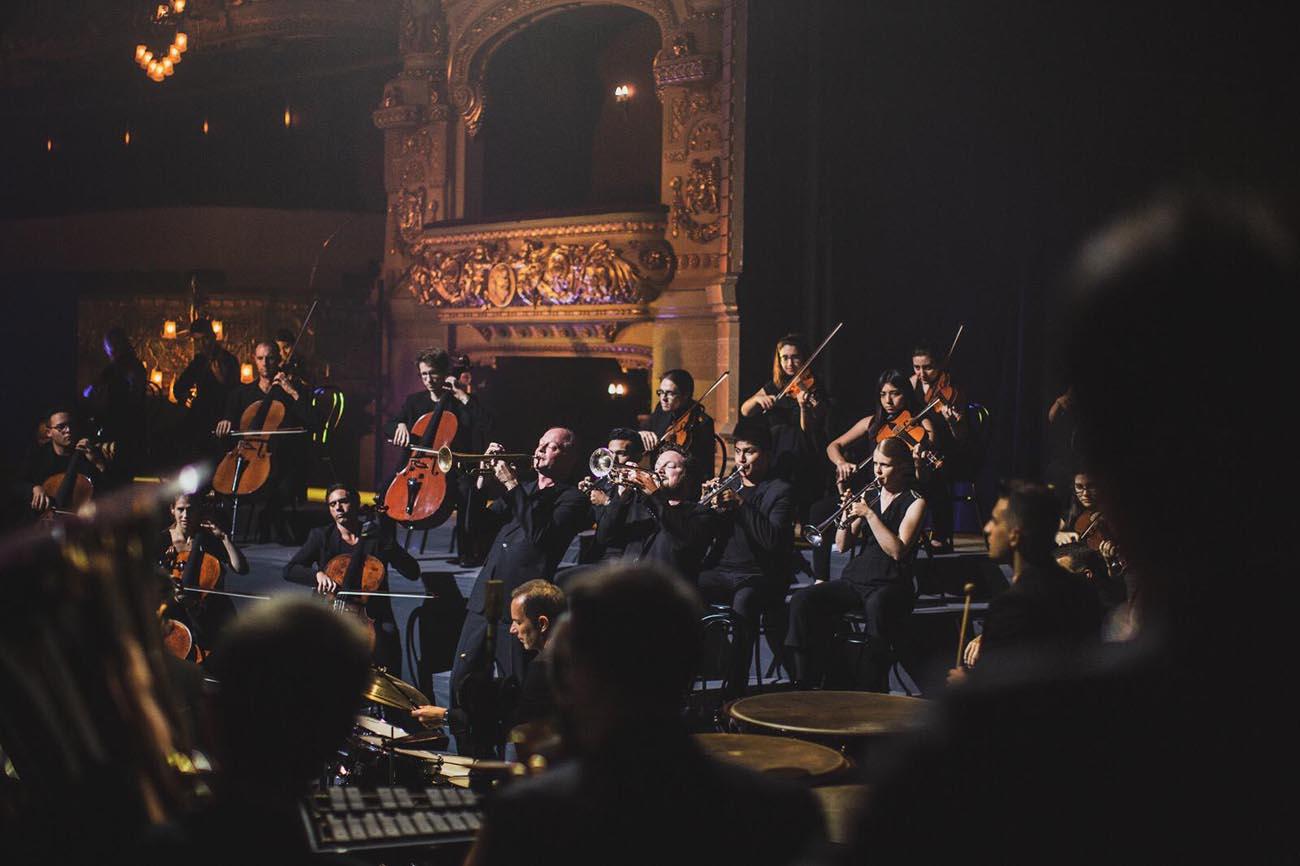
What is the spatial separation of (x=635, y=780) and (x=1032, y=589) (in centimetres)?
244

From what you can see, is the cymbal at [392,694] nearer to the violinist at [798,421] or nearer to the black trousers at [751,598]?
the black trousers at [751,598]

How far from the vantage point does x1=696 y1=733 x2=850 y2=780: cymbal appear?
11.3ft

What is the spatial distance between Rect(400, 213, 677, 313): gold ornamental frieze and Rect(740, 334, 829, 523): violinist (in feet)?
9.02

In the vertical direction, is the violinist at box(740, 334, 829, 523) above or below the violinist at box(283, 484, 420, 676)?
above

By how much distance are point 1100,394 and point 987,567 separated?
731 centimetres

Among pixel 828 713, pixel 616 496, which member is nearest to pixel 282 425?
pixel 616 496

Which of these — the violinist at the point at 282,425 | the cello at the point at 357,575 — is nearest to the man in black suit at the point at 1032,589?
the cello at the point at 357,575

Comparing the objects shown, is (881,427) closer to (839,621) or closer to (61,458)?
(839,621)

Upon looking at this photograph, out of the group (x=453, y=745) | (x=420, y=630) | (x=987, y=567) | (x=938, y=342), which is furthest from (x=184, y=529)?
(x=938, y=342)

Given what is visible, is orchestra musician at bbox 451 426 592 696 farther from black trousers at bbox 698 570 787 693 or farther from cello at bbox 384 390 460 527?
cello at bbox 384 390 460 527

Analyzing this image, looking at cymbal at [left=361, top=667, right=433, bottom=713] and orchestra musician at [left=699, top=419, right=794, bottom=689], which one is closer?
cymbal at [left=361, top=667, right=433, bottom=713]

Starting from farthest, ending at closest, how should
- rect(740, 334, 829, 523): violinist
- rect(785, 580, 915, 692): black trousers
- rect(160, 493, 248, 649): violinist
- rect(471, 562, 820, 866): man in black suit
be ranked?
rect(740, 334, 829, 523): violinist < rect(160, 493, 248, 649): violinist < rect(785, 580, 915, 692): black trousers < rect(471, 562, 820, 866): man in black suit

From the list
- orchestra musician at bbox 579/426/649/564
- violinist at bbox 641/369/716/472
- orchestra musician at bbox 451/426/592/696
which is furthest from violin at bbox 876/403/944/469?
orchestra musician at bbox 451/426/592/696

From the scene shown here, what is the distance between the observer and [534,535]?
6.55 m
